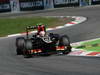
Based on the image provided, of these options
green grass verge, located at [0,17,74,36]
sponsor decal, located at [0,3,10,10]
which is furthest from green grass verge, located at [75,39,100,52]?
sponsor decal, located at [0,3,10,10]

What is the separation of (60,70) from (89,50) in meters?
4.02

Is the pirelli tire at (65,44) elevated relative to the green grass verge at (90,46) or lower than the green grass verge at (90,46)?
elevated

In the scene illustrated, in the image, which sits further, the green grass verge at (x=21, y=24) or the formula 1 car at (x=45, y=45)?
the green grass verge at (x=21, y=24)

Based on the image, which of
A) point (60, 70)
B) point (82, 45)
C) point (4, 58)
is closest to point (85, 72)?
point (60, 70)

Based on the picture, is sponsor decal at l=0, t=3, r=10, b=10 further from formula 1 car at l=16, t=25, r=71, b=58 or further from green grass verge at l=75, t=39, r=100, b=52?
formula 1 car at l=16, t=25, r=71, b=58

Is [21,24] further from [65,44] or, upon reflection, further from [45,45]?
[65,44]

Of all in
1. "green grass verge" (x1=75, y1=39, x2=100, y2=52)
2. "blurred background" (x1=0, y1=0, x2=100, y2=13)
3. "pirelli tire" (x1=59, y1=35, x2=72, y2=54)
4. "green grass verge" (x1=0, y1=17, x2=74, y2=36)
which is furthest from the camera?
"blurred background" (x1=0, y1=0, x2=100, y2=13)

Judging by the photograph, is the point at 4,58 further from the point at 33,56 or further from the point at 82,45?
the point at 82,45

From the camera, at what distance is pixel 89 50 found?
12906 mm

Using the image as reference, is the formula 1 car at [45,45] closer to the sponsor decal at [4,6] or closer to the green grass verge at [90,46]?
the green grass verge at [90,46]

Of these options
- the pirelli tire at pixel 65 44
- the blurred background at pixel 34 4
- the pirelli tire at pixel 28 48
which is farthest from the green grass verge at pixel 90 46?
the blurred background at pixel 34 4

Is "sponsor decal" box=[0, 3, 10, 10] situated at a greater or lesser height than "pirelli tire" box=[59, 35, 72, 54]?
lesser

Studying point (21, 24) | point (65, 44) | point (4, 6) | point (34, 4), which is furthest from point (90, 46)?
point (4, 6)

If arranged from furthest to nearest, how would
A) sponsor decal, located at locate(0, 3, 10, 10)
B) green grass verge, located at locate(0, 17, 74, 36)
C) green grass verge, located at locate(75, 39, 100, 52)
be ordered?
sponsor decal, located at locate(0, 3, 10, 10) < green grass verge, located at locate(0, 17, 74, 36) < green grass verge, located at locate(75, 39, 100, 52)
